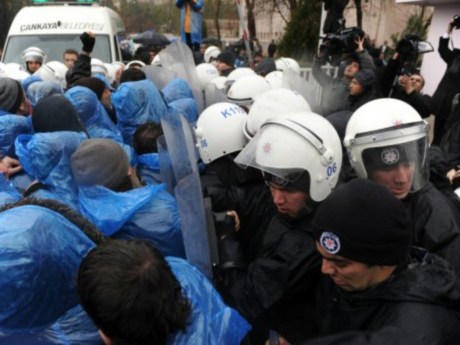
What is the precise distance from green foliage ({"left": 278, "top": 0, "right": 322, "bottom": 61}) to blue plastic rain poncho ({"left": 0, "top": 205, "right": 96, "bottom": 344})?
1468 cm

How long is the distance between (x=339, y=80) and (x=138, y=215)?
11.6ft

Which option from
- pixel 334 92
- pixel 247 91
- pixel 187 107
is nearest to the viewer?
pixel 247 91

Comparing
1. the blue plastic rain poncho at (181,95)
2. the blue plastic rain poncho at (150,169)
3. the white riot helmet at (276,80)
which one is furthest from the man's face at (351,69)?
the blue plastic rain poncho at (150,169)

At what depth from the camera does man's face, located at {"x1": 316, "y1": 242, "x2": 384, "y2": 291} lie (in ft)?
4.09

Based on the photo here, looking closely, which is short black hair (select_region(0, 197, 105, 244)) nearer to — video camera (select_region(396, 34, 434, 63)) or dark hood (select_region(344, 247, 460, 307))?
dark hood (select_region(344, 247, 460, 307))

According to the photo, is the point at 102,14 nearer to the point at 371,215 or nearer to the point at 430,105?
the point at 430,105

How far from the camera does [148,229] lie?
187 cm

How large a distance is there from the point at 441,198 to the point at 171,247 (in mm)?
1170

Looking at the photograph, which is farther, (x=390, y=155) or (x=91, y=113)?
(x=91, y=113)

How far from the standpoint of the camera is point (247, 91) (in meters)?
3.53

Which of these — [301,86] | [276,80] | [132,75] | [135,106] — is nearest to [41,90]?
[135,106]

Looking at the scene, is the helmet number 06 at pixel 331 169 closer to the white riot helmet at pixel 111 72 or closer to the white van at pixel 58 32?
the white riot helmet at pixel 111 72

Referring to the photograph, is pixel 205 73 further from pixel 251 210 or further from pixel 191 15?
pixel 251 210

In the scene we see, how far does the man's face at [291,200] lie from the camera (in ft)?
5.79
